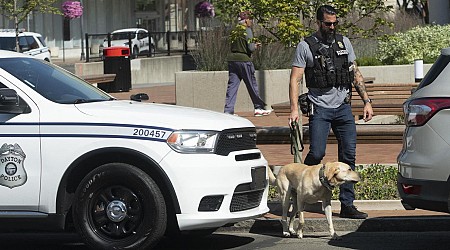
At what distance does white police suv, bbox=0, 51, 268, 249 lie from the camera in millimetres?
8617

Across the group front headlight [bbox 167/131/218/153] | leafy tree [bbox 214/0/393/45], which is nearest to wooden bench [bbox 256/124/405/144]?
leafy tree [bbox 214/0/393/45]

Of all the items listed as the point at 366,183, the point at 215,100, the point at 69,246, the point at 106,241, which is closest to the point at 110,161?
the point at 106,241

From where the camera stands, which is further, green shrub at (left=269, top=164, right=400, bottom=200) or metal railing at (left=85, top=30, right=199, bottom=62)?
metal railing at (left=85, top=30, right=199, bottom=62)

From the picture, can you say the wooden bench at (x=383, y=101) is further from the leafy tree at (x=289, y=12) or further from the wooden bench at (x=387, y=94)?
the leafy tree at (x=289, y=12)

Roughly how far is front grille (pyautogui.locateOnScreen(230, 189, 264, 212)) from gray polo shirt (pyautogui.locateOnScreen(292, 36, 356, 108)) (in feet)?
4.21

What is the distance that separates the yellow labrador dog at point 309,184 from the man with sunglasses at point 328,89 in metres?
0.55

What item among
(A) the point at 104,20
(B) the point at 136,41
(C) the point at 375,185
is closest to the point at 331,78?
(C) the point at 375,185

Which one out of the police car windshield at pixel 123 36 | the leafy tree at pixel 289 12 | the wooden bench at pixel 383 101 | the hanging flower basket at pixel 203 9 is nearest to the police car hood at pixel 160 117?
the leafy tree at pixel 289 12

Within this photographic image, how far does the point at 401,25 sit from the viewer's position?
3253 cm

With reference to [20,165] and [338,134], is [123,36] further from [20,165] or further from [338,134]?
[20,165]

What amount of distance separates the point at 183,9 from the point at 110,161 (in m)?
61.7

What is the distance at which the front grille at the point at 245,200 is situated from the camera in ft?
29.0

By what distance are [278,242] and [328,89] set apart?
1.51m

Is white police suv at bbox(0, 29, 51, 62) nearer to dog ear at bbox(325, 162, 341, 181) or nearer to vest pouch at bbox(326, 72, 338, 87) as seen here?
vest pouch at bbox(326, 72, 338, 87)
